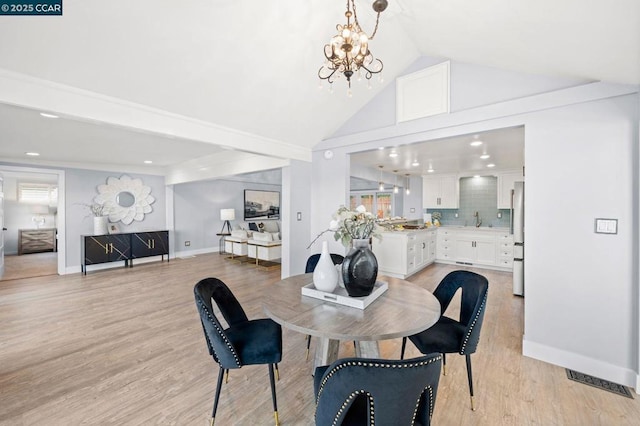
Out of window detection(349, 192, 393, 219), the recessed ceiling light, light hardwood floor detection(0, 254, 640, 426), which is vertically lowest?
light hardwood floor detection(0, 254, 640, 426)

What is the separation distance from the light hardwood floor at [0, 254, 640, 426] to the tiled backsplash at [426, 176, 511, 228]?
3424 millimetres

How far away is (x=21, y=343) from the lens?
272 centimetres

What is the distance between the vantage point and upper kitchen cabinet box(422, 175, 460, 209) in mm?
6793

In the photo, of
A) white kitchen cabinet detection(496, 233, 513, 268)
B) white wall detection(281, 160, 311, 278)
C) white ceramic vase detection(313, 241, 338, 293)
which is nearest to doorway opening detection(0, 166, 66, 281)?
white wall detection(281, 160, 311, 278)

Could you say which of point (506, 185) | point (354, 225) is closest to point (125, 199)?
point (354, 225)

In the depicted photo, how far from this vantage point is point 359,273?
1.70 meters

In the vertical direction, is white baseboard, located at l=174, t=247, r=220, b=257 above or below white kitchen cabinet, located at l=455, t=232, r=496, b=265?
below

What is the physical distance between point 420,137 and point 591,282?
6.82ft

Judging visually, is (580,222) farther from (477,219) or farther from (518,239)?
(477,219)

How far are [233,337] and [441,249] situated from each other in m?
5.90

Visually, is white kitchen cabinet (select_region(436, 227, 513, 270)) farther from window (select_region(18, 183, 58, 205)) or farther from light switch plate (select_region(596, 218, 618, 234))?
window (select_region(18, 183, 58, 205))

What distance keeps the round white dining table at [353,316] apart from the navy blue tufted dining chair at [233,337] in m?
0.26

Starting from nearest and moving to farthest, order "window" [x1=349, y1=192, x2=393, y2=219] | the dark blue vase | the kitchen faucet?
the dark blue vase < the kitchen faucet < "window" [x1=349, y1=192, x2=393, y2=219]

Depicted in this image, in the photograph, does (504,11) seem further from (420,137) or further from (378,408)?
(378,408)
